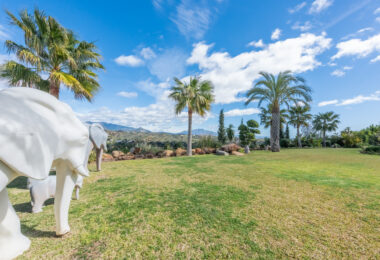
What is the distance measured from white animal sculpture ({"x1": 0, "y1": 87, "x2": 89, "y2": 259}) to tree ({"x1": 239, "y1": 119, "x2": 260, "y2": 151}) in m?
18.3

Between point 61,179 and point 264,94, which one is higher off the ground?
point 264,94

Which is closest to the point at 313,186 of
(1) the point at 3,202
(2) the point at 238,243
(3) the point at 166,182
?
(2) the point at 238,243

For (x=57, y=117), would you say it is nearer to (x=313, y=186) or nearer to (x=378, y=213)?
(x=378, y=213)

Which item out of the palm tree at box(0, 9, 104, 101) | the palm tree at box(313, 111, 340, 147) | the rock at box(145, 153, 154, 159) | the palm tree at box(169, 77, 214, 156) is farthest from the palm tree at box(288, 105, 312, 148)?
the palm tree at box(0, 9, 104, 101)

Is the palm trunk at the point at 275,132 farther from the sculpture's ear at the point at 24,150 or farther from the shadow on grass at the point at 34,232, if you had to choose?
the sculpture's ear at the point at 24,150

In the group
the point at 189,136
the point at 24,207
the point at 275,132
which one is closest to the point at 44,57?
the point at 24,207

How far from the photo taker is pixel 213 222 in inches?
87.8

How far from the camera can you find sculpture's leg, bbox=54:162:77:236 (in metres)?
1.72

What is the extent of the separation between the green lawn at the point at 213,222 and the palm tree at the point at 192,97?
307 inches

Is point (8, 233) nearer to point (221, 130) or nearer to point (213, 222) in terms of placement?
point (213, 222)

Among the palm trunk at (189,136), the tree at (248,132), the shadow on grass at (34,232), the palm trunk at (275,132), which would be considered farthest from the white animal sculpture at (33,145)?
the tree at (248,132)

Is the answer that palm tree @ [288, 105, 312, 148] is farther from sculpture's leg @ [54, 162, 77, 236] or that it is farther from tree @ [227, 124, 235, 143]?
sculpture's leg @ [54, 162, 77, 236]

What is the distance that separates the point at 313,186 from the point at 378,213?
1.28m

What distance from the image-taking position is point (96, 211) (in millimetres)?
2559
